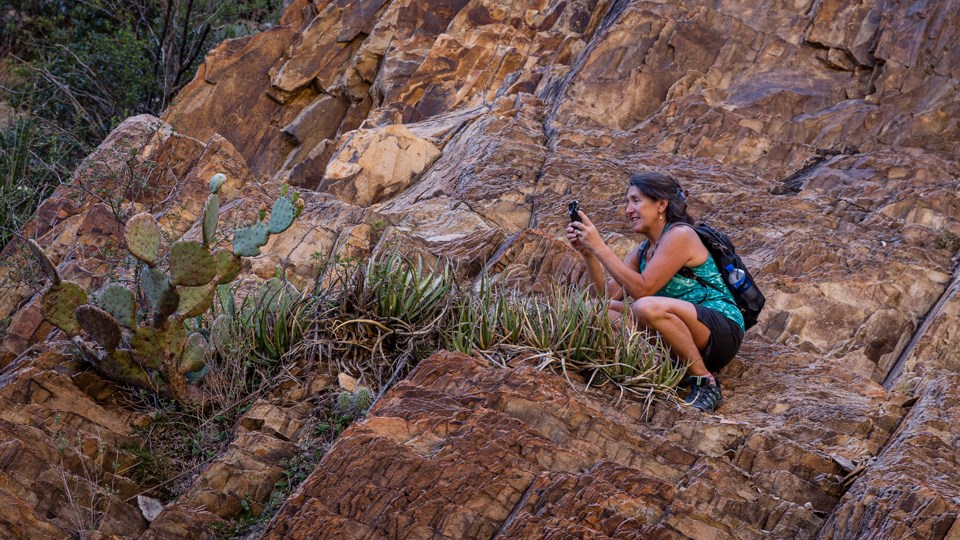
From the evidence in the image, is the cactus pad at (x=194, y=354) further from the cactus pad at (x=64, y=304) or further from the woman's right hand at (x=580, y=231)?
the woman's right hand at (x=580, y=231)

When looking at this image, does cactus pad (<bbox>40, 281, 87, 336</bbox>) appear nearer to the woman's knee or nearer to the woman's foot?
the woman's knee

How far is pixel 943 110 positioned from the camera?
462 inches

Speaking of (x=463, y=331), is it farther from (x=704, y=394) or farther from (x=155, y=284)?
(x=155, y=284)

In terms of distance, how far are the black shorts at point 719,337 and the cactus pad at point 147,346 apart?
3282 millimetres

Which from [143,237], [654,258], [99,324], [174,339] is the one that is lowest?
[174,339]

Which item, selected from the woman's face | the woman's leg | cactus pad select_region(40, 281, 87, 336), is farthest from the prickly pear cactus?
the woman's leg

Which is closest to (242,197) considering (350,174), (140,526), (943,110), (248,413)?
(350,174)

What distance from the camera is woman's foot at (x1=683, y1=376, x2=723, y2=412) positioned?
6.66 metres

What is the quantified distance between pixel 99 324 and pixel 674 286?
11.6 feet

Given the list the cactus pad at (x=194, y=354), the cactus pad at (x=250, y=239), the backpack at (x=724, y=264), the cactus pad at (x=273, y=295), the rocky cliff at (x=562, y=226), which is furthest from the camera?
the cactus pad at (x=273, y=295)

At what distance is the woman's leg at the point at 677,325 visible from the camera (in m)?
6.77

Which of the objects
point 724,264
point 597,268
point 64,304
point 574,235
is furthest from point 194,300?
point 724,264

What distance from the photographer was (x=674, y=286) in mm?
7152

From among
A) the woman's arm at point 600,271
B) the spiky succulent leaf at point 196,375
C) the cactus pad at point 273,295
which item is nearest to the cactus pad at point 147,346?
the spiky succulent leaf at point 196,375
